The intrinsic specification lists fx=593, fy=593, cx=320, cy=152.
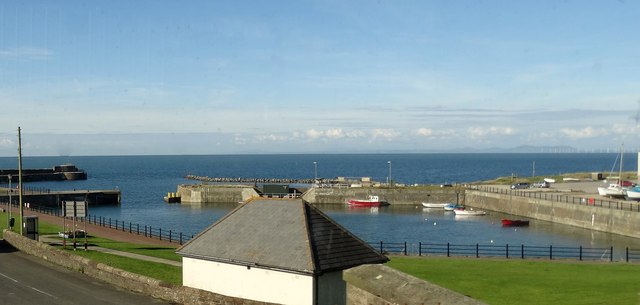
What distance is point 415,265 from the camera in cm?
3594

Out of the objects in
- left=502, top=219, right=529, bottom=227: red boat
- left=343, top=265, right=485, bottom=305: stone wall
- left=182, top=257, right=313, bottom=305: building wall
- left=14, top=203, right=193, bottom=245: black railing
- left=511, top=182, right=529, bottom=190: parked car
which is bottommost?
left=502, top=219, right=529, bottom=227: red boat

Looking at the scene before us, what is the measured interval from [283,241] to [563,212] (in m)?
62.7

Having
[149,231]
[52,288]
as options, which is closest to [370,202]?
[149,231]

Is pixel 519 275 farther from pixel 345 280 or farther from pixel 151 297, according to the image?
pixel 151 297

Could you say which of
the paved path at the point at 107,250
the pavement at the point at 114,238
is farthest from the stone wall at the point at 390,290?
the pavement at the point at 114,238

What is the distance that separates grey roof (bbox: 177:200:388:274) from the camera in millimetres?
24203

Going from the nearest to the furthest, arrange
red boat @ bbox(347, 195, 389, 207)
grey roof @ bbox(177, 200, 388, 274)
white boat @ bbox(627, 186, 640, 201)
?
grey roof @ bbox(177, 200, 388, 274), white boat @ bbox(627, 186, 640, 201), red boat @ bbox(347, 195, 389, 207)

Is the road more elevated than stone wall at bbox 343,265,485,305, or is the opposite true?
stone wall at bbox 343,265,485,305

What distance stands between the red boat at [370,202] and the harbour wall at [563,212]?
1523cm

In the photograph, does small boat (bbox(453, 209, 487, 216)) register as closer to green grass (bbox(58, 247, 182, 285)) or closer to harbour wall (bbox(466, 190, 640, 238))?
harbour wall (bbox(466, 190, 640, 238))

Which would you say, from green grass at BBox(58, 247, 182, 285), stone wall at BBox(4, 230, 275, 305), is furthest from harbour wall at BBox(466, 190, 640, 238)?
stone wall at BBox(4, 230, 275, 305)

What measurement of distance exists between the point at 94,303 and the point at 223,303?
6.79 m

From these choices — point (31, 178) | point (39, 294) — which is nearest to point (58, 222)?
point (39, 294)

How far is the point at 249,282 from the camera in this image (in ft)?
83.9
